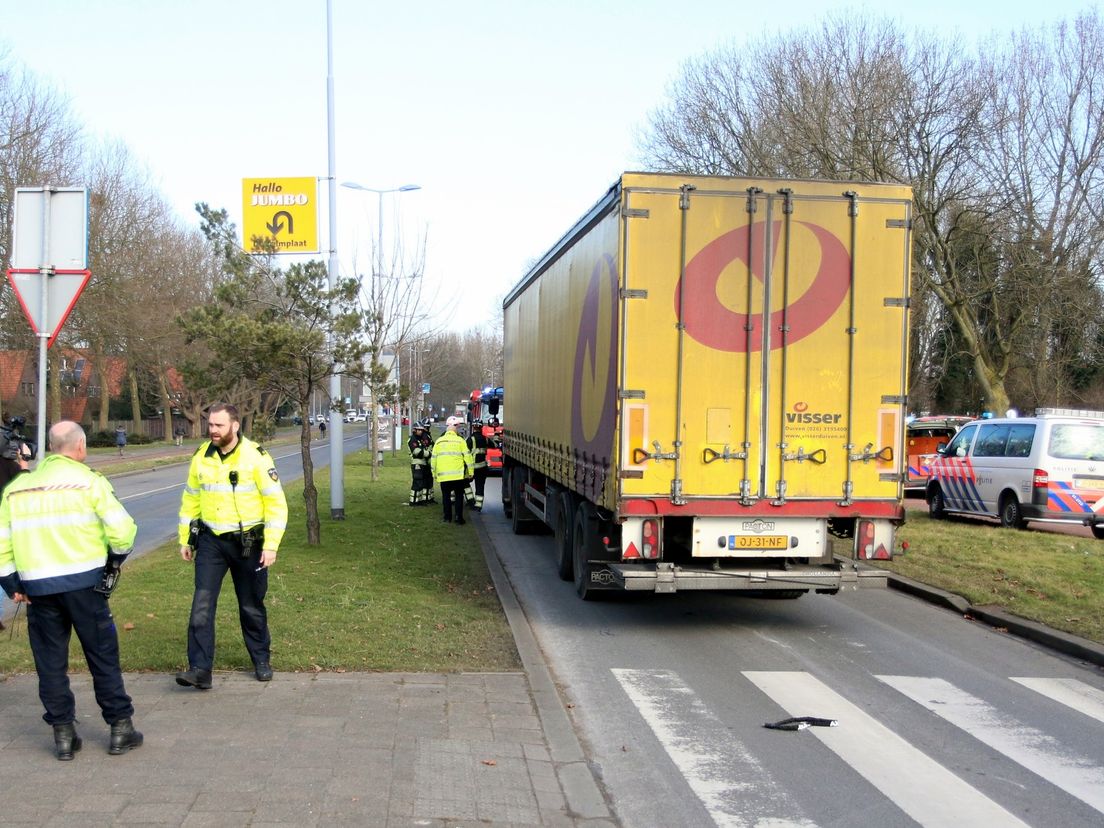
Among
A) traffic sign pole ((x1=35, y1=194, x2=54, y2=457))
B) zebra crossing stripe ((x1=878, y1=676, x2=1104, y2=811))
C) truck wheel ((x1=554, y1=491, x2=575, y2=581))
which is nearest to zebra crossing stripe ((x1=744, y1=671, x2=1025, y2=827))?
zebra crossing stripe ((x1=878, y1=676, x2=1104, y2=811))

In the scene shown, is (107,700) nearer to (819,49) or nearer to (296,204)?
(296,204)

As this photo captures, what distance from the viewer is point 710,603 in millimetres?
10508

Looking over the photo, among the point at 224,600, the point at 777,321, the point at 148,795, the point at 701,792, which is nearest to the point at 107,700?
the point at 148,795

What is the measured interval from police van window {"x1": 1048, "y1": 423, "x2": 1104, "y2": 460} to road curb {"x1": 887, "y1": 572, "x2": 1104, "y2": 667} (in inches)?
218

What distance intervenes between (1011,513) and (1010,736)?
447 inches

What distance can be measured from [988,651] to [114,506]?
21.7ft

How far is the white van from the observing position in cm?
1563

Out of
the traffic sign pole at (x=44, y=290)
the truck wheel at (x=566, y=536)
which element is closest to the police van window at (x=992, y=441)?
the truck wheel at (x=566, y=536)

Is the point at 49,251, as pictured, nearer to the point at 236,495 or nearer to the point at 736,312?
the point at 236,495

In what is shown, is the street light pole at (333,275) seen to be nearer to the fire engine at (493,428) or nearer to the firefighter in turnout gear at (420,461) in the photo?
the firefighter in turnout gear at (420,461)

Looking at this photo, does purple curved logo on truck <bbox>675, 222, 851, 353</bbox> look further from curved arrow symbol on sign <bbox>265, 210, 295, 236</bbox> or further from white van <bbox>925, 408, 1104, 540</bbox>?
white van <bbox>925, 408, 1104, 540</bbox>

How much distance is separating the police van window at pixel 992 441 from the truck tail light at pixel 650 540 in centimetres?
1037

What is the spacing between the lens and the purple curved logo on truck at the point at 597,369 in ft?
28.4

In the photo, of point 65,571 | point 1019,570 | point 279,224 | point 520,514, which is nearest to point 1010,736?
point 65,571
